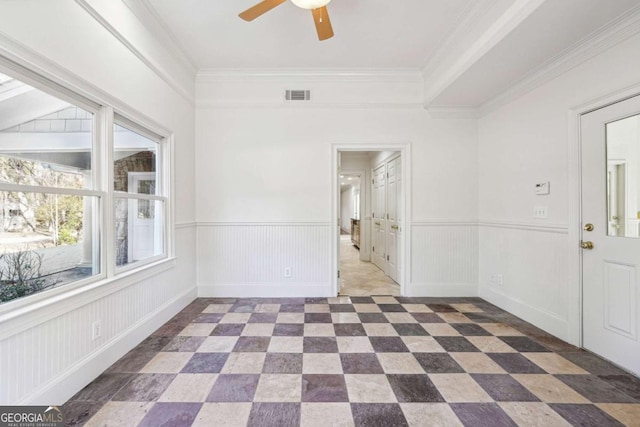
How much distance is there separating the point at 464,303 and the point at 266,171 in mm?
3082

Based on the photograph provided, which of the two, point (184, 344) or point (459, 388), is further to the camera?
point (184, 344)

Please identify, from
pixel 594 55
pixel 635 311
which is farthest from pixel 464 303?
pixel 594 55

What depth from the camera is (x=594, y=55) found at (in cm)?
215

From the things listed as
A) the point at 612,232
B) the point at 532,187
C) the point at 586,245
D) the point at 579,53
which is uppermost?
the point at 579,53

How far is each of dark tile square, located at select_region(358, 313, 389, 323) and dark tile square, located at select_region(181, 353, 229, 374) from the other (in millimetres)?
1435

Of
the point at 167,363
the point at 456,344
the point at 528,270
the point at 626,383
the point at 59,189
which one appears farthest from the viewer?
the point at 528,270

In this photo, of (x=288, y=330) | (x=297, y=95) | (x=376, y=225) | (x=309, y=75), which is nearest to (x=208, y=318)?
(x=288, y=330)

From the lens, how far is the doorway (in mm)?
3806

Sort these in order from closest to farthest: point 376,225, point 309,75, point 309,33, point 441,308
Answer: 1. point 309,33
2. point 441,308
3. point 309,75
4. point 376,225

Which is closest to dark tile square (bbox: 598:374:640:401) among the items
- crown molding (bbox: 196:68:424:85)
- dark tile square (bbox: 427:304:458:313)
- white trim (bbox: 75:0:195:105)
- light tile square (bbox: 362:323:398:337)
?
dark tile square (bbox: 427:304:458:313)

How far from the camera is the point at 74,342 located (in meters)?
1.71

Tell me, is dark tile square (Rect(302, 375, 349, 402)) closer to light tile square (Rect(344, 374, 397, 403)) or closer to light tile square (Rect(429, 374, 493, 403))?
light tile square (Rect(344, 374, 397, 403))

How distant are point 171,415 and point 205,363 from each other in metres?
0.52

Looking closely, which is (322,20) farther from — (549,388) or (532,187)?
(549,388)
